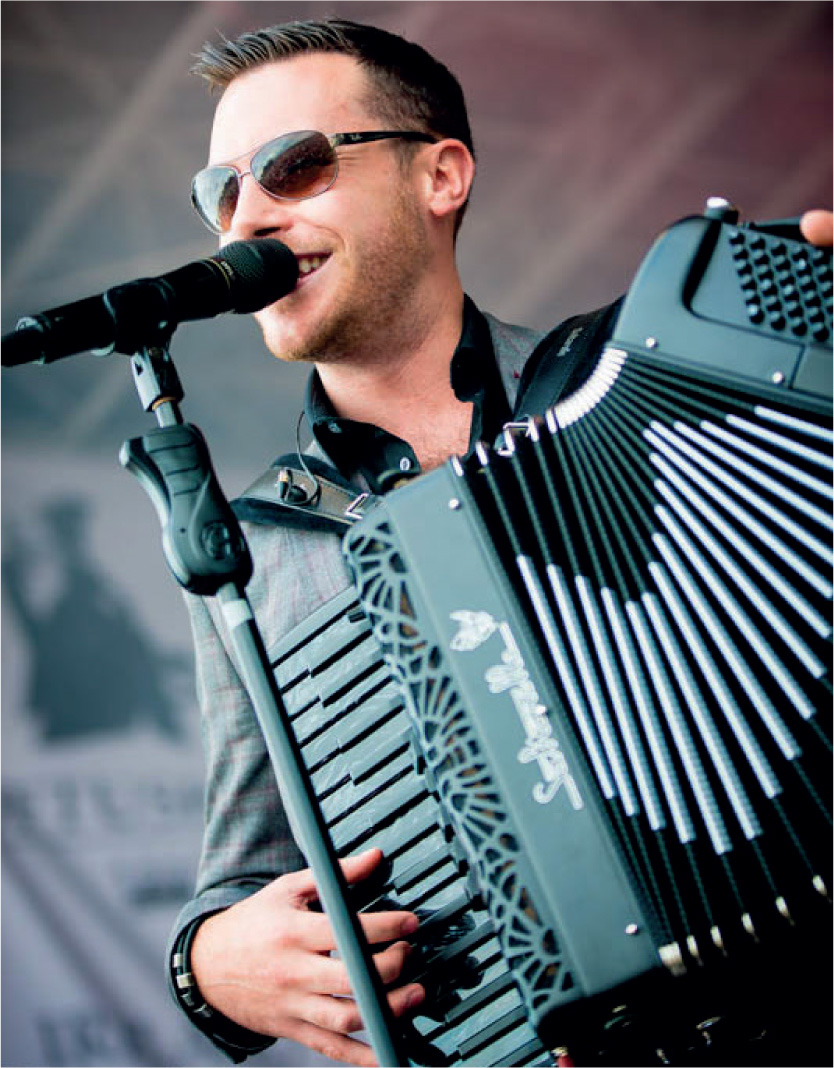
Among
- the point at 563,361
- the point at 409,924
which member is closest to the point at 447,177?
the point at 563,361

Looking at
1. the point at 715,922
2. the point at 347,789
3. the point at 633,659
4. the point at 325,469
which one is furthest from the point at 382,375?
the point at 715,922

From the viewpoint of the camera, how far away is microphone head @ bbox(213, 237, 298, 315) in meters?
1.10

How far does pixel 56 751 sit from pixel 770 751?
1.72 metres

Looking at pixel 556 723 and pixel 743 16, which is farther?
pixel 743 16

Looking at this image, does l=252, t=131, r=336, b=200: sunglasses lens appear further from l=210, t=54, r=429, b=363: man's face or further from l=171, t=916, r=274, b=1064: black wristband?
l=171, t=916, r=274, b=1064: black wristband

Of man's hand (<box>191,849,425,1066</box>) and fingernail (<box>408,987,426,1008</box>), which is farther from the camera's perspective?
man's hand (<box>191,849,425,1066</box>)

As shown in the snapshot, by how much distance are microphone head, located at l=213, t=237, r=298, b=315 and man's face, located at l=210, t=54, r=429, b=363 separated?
458 millimetres

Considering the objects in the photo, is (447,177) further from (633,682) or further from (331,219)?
(633,682)

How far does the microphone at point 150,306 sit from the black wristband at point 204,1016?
757mm

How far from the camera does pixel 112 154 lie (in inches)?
97.3

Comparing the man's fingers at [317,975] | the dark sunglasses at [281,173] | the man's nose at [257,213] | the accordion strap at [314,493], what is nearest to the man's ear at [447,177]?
the dark sunglasses at [281,173]

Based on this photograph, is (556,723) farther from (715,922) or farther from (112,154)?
(112,154)

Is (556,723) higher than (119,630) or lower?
lower

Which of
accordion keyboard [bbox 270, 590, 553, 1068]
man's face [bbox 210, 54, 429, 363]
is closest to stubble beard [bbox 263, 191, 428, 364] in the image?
man's face [bbox 210, 54, 429, 363]
